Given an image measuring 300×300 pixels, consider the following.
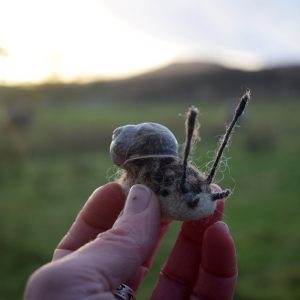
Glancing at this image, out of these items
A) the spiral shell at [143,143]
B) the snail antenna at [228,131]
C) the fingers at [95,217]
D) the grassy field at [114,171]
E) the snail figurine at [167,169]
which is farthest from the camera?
the grassy field at [114,171]

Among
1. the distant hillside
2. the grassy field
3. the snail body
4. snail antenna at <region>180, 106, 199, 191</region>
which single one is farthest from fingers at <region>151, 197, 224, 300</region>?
the distant hillside

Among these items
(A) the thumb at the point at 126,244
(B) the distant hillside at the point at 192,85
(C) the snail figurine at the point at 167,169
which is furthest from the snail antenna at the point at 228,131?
(B) the distant hillside at the point at 192,85

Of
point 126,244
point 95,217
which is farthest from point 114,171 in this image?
point 126,244

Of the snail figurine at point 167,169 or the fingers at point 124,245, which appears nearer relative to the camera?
the fingers at point 124,245

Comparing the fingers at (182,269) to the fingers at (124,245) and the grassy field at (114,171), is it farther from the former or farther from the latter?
the fingers at (124,245)

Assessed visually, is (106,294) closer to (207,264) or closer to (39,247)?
(207,264)

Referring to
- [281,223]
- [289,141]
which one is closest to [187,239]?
[281,223]
